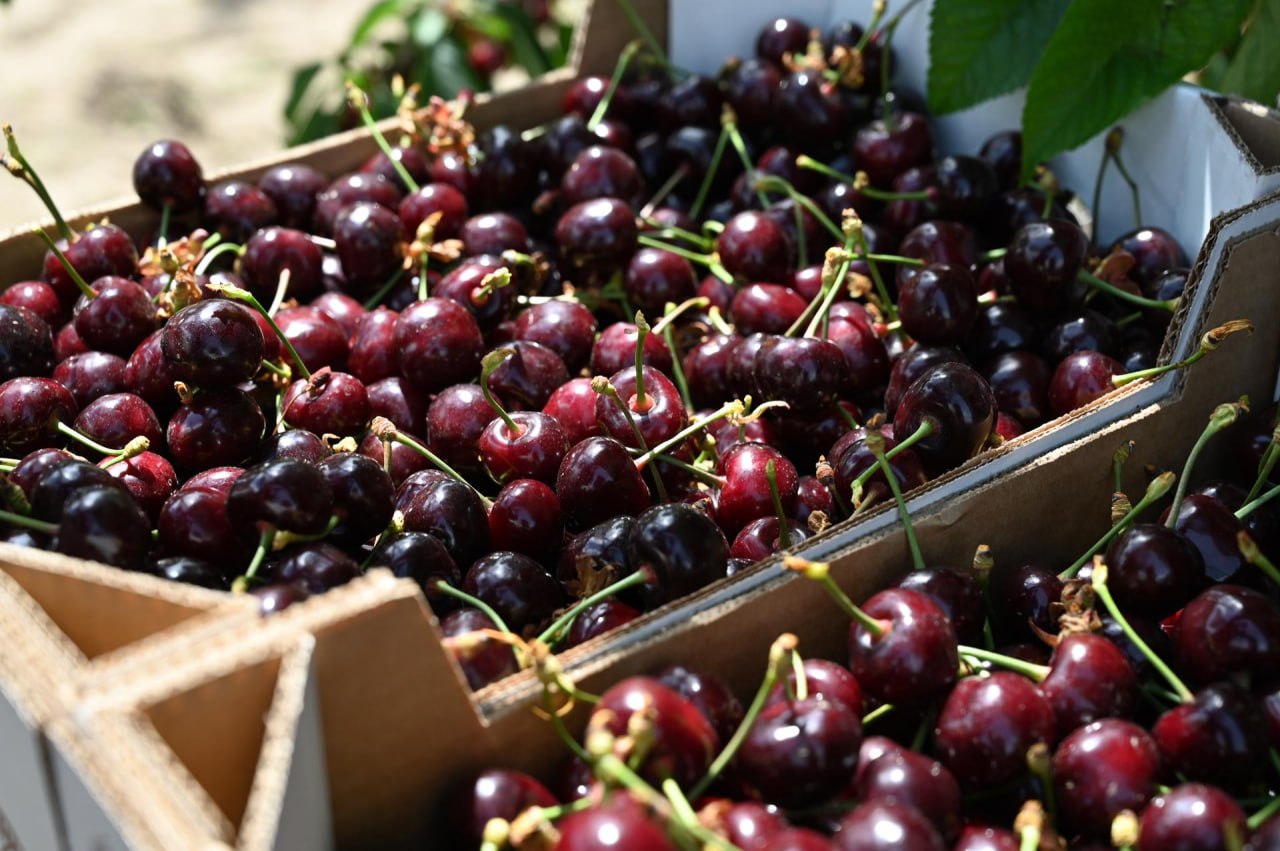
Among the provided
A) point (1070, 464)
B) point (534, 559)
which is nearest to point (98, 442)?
point (534, 559)

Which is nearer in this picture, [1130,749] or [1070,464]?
[1130,749]

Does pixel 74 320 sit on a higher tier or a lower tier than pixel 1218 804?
higher

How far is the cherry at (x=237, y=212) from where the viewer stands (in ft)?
6.29

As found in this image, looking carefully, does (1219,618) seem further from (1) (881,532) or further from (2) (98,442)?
(2) (98,442)

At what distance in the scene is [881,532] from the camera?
130cm

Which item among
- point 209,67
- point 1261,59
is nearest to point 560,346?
point 1261,59

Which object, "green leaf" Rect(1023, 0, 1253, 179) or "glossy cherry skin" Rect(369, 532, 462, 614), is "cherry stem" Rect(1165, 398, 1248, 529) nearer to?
"green leaf" Rect(1023, 0, 1253, 179)

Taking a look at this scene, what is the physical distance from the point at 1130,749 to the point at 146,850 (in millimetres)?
805

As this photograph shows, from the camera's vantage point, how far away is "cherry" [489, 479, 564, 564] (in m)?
1.38

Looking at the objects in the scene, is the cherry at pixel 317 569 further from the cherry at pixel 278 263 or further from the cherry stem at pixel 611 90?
the cherry stem at pixel 611 90

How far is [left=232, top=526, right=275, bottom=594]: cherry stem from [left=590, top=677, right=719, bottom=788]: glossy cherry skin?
372mm

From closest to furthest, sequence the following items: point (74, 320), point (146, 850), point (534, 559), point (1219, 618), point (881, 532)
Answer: point (146, 850)
point (1219, 618)
point (881, 532)
point (534, 559)
point (74, 320)

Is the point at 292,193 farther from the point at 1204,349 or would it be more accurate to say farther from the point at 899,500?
the point at 1204,349

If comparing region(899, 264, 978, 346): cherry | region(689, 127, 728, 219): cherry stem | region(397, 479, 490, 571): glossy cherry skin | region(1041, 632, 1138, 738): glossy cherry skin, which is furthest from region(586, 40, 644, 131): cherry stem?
region(1041, 632, 1138, 738): glossy cherry skin
